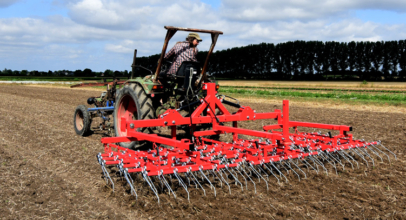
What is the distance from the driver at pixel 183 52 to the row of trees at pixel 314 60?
149ft

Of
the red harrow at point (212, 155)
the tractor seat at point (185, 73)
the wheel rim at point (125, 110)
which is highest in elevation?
the tractor seat at point (185, 73)

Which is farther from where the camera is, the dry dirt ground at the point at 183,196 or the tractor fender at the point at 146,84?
the tractor fender at the point at 146,84

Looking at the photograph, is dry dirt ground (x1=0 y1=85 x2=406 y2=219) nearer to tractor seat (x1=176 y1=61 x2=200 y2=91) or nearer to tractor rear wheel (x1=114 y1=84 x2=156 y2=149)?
tractor rear wheel (x1=114 y1=84 x2=156 y2=149)

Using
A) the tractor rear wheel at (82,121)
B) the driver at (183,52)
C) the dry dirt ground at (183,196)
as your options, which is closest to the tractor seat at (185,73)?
the driver at (183,52)

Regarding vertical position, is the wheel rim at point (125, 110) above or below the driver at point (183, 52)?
below

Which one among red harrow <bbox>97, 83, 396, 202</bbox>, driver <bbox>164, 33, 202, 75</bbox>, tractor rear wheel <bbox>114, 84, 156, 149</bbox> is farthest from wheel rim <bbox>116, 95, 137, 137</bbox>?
red harrow <bbox>97, 83, 396, 202</bbox>

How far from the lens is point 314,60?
177 feet

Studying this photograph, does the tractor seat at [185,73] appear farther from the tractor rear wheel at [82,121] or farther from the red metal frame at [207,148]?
the tractor rear wheel at [82,121]

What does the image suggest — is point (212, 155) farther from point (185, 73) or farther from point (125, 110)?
point (125, 110)

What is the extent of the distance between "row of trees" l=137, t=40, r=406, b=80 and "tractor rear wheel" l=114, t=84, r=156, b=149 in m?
45.0

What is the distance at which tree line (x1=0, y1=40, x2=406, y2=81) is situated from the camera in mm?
46750

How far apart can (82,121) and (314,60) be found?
167 ft

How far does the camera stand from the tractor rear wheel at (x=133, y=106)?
5344mm

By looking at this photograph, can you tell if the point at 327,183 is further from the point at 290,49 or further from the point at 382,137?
the point at 290,49
